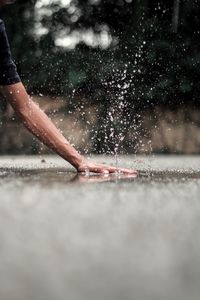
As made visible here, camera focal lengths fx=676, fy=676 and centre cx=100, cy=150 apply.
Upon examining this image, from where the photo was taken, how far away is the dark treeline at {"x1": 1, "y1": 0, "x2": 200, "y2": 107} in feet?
27.9

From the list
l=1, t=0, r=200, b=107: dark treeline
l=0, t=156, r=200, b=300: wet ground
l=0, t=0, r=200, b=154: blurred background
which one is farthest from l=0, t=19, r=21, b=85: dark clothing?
l=1, t=0, r=200, b=107: dark treeline

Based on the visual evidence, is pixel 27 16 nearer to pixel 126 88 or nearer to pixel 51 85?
pixel 51 85

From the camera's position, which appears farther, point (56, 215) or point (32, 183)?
point (32, 183)

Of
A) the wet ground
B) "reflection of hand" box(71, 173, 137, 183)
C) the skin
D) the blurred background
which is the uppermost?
the blurred background

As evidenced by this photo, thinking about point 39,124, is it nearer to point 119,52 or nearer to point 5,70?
point 5,70

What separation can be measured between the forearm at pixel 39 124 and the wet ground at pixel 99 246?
48.4 inches

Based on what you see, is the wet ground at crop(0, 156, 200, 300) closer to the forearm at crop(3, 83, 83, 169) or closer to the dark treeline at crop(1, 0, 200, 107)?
the forearm at crop(3, 83, 83, 169)

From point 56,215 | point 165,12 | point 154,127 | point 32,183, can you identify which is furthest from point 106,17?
point 56,215

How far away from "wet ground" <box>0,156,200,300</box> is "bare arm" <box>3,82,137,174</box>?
122cm

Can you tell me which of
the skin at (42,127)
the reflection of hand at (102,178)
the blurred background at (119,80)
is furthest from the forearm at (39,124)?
the blurred background at (119,80)

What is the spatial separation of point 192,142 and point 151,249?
7253 millimetres

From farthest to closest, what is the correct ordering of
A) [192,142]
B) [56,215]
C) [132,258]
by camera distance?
[192,142]
[56,215]
[132,258]

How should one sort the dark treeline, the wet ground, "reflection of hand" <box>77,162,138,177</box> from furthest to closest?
1. the dark treeline
2. "reflection of hand" <box>77,162,138,177</box>
3. the wet ground

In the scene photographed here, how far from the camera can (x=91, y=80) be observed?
865 cm
